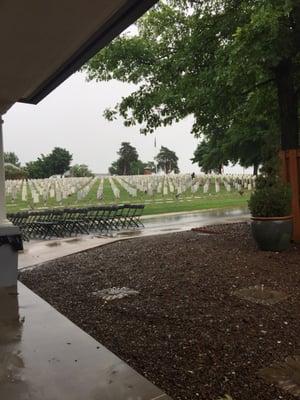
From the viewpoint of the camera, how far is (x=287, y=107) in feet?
32.7

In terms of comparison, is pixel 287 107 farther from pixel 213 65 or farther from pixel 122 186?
pixel 122 186

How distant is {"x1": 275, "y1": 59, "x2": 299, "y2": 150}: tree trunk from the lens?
9.93 meters

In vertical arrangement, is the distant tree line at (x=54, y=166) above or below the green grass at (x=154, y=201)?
above

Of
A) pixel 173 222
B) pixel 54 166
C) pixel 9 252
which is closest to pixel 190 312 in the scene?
pixel 9 252

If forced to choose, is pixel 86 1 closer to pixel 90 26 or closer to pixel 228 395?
pixel 90 26

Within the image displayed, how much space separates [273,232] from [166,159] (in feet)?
383

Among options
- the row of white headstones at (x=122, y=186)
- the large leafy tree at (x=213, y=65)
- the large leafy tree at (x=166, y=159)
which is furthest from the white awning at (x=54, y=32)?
the large leafy tree at (x=166, y=159)

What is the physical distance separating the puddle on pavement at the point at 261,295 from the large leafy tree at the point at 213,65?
14.3 ft

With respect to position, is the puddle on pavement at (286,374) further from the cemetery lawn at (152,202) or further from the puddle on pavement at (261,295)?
the cemetery lawn at (152,202)

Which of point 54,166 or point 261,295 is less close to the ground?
point 54,166

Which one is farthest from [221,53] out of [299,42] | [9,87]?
[9,87]

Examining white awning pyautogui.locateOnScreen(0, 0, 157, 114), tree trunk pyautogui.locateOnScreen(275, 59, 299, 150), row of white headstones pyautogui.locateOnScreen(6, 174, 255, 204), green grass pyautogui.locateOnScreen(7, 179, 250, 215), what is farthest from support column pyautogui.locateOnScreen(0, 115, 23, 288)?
row of white headstones pyautogui.locateOnScreen(6, 174, 255, 204)

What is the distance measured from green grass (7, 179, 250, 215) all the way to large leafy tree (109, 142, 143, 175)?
7180 centimetres

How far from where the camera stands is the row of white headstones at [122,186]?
2823 cm
